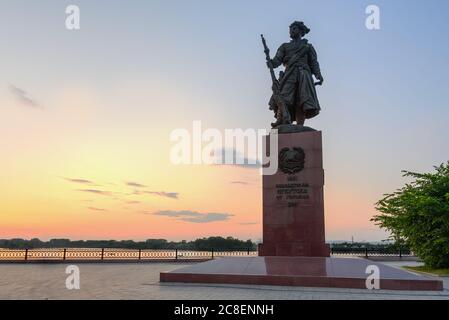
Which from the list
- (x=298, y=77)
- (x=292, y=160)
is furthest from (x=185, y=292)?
(x=298, y=77)

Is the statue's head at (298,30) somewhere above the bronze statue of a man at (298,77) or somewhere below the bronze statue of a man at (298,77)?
above

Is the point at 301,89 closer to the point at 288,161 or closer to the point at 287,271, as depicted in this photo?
the point at 288,161

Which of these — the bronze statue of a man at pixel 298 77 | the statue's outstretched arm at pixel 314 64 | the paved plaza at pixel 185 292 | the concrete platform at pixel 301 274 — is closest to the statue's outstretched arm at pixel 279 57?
the bronze statue of a man at pixel 298 77

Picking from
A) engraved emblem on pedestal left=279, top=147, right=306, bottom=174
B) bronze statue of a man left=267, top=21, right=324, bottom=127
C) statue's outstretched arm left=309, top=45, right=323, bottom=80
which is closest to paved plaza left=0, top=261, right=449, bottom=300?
engraved emblem on pedestal left=279, top=147, right=306, bottom=174

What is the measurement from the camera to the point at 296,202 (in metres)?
14.1

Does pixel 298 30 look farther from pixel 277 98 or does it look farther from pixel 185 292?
pixel 185 292

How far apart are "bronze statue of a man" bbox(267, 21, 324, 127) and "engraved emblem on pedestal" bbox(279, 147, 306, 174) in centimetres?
188

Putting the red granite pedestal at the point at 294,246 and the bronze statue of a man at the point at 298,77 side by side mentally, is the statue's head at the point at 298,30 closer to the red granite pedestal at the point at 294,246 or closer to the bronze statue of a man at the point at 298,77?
the bronze statue of a man at the point at 298,77

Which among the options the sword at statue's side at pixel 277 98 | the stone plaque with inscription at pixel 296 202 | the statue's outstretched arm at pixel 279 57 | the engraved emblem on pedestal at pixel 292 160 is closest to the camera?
the stone plaque with inscription at pixel 296 202

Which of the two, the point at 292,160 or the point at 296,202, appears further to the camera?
the point at 292,160

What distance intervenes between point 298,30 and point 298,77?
74.8 inches

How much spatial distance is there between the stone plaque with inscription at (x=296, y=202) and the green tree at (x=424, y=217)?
635cm

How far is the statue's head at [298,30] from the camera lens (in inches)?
652
